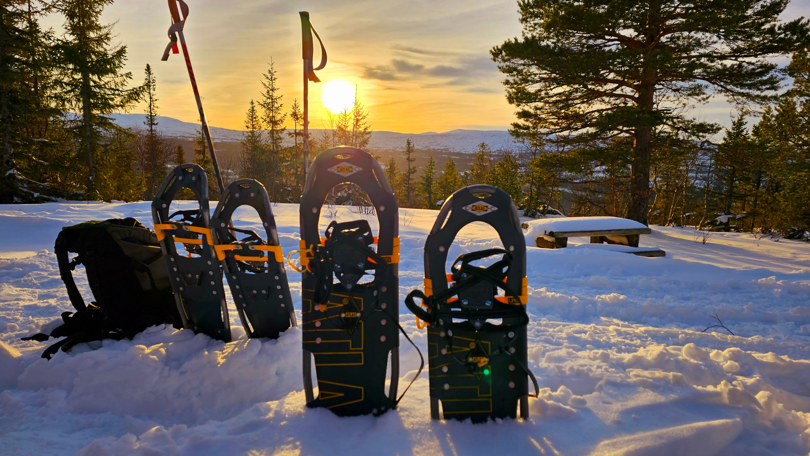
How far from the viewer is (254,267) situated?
3.48 meters

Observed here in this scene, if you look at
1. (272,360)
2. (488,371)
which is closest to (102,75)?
(272,360)

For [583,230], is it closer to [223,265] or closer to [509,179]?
[223,265]

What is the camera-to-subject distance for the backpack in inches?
134

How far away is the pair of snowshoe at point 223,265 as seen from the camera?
3295 millimetres

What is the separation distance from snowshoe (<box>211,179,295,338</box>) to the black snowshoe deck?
82 centimetres

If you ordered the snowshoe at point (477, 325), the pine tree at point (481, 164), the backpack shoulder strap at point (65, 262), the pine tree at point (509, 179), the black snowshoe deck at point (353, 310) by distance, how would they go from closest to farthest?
the snowshoe at point (477, 325) < the black snowshoe deck at point (353, 310) < the backpack shoulder strap at point (65, 262) < the pine tree at point (509, 179) < the pine tree at point (481, 164)

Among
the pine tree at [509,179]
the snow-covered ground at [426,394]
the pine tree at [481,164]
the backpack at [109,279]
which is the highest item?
the pine tree at [481,164]

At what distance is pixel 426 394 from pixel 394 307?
2.23 ft

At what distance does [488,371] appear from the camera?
234 centimetres

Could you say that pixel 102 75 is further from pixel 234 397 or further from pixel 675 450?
pixel 675 450

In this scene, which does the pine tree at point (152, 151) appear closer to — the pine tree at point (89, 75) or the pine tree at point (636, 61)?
the pine tree at point (89, 75)

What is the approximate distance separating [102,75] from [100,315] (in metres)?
22.7

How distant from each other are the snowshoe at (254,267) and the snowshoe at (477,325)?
59.6 inches

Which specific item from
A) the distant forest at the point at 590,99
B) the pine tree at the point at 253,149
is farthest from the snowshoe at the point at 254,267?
the pine tree at the point at 253,149
